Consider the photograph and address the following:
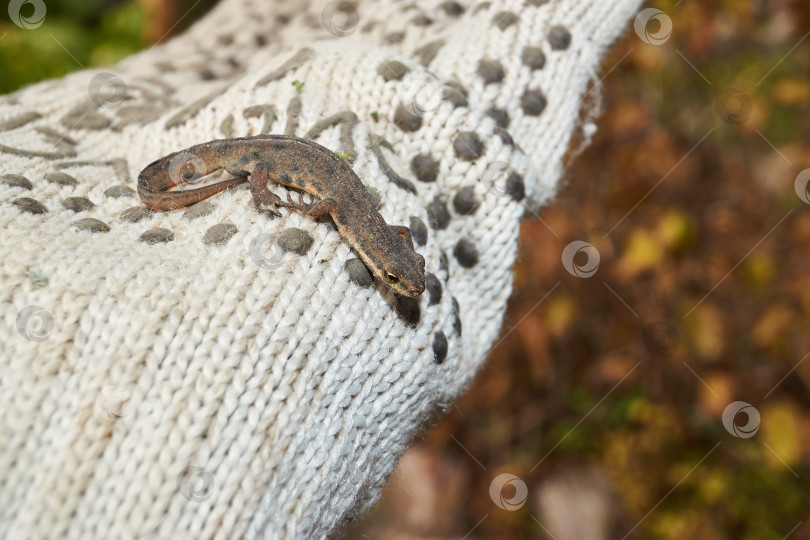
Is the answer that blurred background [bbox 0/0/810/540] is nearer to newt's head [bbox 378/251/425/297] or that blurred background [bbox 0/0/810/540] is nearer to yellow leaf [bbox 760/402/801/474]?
yellow leaf [bbox 760/402/801/474]

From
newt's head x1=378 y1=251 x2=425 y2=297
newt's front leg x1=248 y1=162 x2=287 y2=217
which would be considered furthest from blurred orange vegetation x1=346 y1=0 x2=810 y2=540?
newt's front leg x1=248 y1=162 x2=287 y2=217

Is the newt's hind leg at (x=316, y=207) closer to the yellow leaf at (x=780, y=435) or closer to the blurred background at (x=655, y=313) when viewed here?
the blurred background at (x=655, y=313)

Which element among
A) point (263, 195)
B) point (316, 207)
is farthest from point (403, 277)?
point (263, 195)

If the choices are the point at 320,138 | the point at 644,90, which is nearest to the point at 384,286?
the point at 320,138

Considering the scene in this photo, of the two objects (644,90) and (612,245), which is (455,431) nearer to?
(612,245)

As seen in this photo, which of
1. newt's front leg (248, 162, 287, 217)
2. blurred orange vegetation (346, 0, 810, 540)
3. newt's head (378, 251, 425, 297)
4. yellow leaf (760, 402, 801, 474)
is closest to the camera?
newt's head (378, 251, 425, 297)

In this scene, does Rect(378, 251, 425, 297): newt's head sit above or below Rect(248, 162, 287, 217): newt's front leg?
above

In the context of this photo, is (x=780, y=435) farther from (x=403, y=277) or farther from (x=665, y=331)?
(x=403, y=277)
